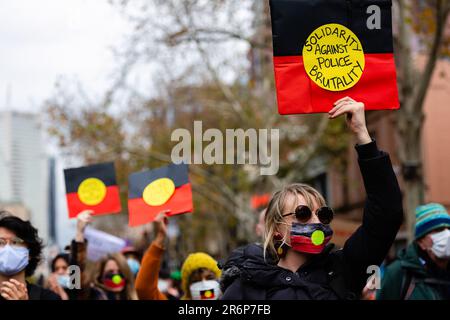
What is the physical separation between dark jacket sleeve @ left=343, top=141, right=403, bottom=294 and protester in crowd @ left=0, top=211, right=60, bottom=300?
2.10 meters

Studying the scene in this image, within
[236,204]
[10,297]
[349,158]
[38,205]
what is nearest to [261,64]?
[236,204]

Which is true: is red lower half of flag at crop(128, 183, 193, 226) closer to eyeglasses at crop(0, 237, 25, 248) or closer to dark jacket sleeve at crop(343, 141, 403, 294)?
eyeglasses at crop(0, 237, 25, 248)

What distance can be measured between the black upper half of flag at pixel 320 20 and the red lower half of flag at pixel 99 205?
3.04 m

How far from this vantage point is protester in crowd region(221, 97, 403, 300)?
3158 millimetres

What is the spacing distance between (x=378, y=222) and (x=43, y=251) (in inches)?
106

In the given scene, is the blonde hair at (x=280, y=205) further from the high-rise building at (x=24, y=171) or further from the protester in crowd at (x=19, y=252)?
the high-rise building at (x=24, y=171)

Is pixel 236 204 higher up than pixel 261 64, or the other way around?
pixel 261 64

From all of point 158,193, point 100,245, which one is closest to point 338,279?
point 158,193

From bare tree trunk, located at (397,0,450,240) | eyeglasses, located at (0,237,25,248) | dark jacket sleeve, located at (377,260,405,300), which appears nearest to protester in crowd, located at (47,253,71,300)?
eyeglasses, located at (0,237,25,248)

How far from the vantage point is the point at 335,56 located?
12.2 ft

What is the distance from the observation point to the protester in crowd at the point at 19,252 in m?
4.61

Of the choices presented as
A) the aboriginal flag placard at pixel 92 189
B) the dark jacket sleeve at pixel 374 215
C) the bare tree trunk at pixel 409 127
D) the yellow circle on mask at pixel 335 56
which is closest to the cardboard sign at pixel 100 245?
the aboriginal flag placard at pixel 92 189
